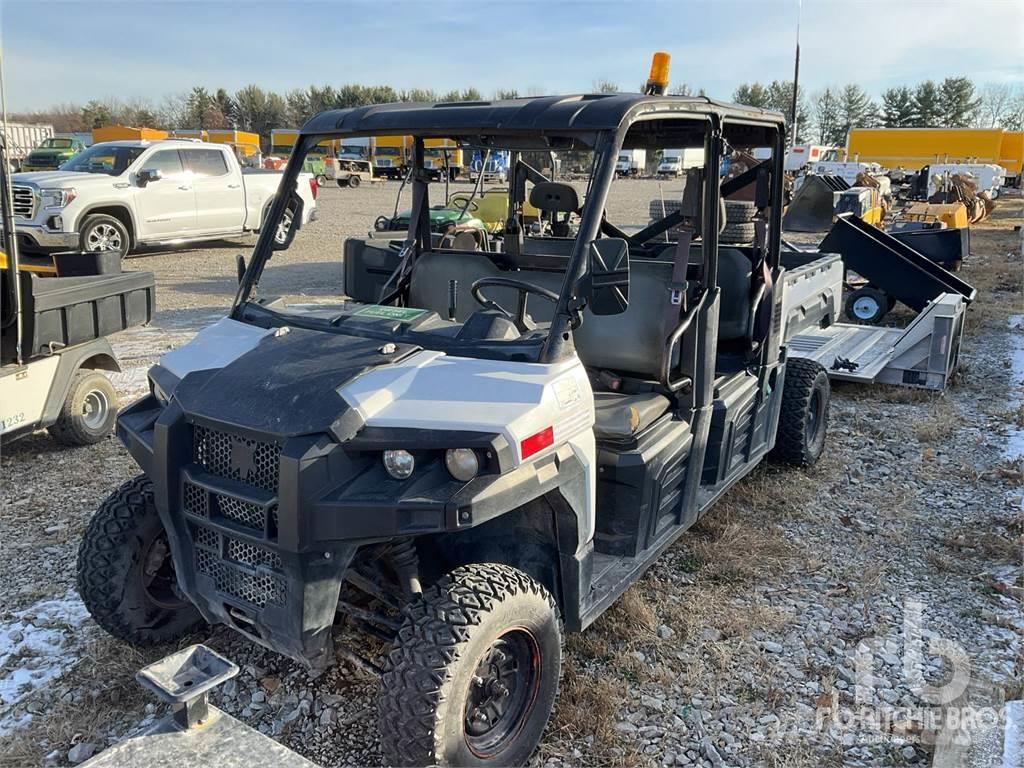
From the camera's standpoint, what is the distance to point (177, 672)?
6.69ft

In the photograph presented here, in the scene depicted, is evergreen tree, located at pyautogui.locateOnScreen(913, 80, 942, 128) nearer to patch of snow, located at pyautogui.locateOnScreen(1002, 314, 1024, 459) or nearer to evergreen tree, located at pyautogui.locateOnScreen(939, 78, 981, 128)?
evergreen tree, located at pyautogui.locateOnScreen(939, 78, 981, 128)

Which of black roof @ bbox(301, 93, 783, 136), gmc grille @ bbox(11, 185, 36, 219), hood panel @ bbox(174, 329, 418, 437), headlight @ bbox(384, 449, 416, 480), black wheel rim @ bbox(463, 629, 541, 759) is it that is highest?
black roof @ bbox(301, 93, 783, 136)

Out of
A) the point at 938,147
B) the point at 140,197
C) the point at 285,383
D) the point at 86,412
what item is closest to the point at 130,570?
the point at 285,383

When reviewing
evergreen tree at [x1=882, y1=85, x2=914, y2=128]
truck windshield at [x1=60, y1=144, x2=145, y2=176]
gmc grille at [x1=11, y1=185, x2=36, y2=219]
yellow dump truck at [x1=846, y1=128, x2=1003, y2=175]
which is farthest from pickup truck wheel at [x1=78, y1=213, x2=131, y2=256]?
evergreen tree at [x1=882, y1=85, x2=914, y2=128]

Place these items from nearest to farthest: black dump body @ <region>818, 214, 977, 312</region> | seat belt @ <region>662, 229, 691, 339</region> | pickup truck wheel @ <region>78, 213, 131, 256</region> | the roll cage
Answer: the roll cage → seat belt @ <region>662, 229, 691, 339</region> → black dump body @ <region>818, 214, 977, 312</region> → pickup truck wheel @ <region>78, 213, 131, 256</region>

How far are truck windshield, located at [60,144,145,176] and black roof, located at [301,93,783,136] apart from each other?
438 inches

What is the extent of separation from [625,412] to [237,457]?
147cm

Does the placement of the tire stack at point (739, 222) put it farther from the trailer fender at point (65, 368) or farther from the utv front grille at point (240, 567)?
the trailer fender at point (65, 368)

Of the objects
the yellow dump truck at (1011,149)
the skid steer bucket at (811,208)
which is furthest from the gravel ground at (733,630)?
the yellow dump truck at (1011,149)

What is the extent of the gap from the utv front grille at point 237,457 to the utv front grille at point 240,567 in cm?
19

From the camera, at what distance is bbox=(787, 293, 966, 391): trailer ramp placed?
22.5ft

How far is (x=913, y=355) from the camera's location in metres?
7.05

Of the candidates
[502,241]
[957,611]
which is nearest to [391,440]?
[502,241]

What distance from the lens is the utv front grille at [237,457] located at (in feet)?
7.98
